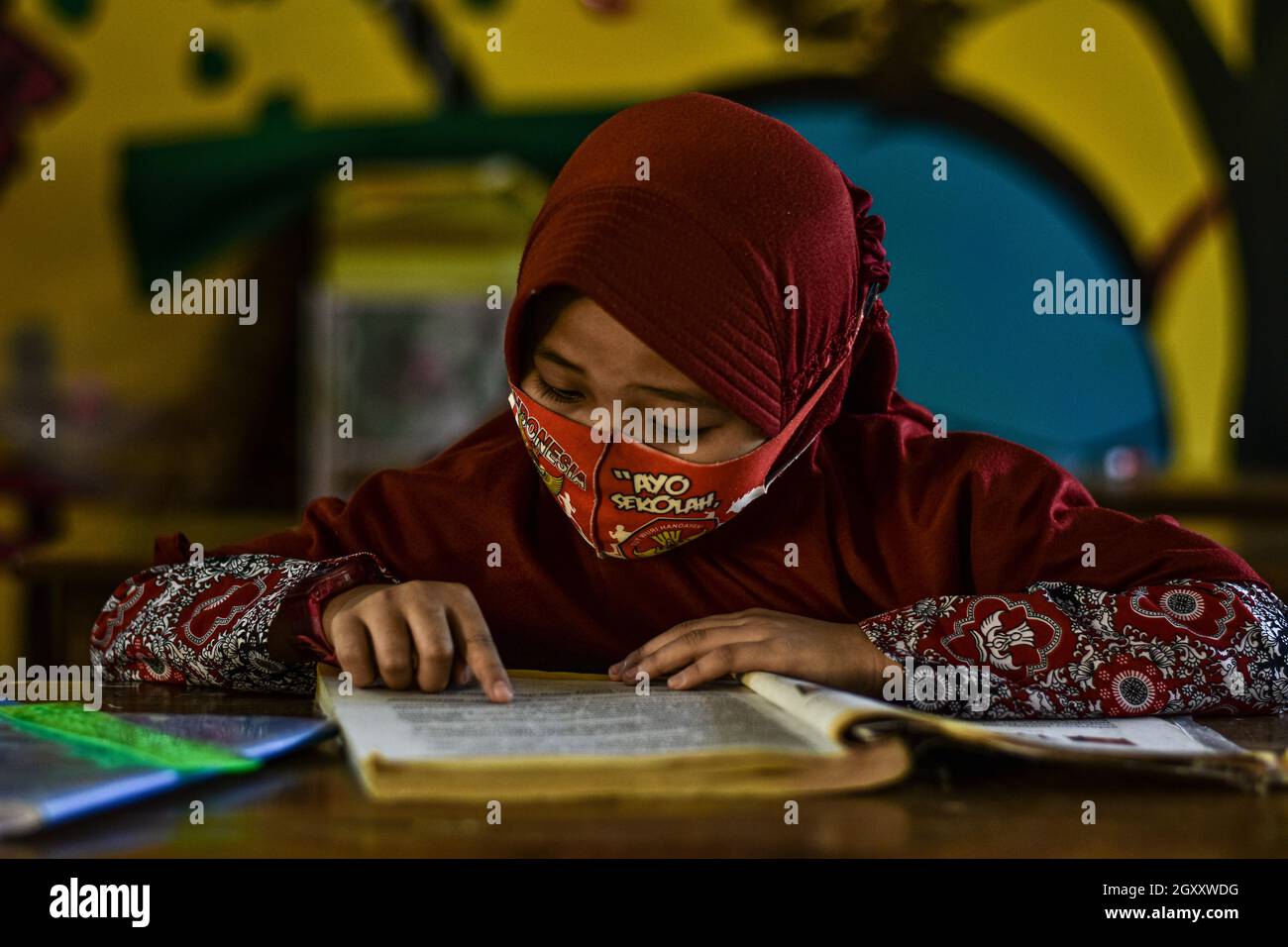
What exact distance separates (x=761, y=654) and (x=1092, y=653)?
242 mm

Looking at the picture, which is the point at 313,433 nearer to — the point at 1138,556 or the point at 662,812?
the point at 1138,556

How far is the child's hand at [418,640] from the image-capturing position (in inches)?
37.2

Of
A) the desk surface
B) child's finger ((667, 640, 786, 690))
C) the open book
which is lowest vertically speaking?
the desk surface

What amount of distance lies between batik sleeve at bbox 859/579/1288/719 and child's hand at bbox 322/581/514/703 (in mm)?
295

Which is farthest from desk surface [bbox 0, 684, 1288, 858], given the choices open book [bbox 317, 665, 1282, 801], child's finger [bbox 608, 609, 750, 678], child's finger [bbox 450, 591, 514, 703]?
child's finger [bbox 608, 609, 750, 678]

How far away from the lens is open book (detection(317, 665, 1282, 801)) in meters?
0.70

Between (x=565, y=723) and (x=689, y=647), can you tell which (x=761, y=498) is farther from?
(x=565, y=723)

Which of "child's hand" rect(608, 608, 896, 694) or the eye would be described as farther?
the eye

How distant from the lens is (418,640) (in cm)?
95

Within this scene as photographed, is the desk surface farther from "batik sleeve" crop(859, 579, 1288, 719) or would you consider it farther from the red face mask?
the red face mask

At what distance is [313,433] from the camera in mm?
4547

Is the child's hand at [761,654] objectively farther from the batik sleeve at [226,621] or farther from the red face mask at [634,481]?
the batik sleeve at [226,621]
